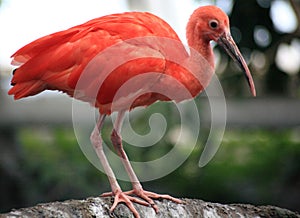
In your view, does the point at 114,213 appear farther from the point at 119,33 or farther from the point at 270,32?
the point at 270,32

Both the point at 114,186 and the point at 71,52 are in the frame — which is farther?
the point at 114,186

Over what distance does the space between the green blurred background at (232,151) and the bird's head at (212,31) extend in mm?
2607

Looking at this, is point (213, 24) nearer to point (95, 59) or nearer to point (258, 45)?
point (95, 59)

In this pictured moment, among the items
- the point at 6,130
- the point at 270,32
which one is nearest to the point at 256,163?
the point at 270,32

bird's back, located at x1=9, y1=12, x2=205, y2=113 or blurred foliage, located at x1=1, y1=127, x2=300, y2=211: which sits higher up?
bird's back, located at x1=9, y1=12, x2=205, y2=113

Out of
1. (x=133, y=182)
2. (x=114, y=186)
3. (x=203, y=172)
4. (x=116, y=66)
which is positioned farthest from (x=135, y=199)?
(x=203, y=172)

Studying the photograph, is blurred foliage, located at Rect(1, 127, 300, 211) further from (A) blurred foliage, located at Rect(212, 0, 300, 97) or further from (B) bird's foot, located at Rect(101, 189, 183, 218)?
(B) bird's foot, located at Rect(101, 189, 183, 218)

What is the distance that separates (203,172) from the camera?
28.2 ft

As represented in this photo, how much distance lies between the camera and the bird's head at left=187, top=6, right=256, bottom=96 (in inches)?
172

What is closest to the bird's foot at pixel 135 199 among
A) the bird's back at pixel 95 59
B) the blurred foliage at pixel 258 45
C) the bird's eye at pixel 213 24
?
the bird's back at pixel 95 59

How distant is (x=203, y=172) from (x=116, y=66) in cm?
458

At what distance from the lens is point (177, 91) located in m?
4.30

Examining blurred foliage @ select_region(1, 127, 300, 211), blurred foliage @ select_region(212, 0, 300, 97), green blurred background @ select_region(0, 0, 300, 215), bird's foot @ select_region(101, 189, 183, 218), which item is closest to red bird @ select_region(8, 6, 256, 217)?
bird's foot @ select_region(101, 189, 183, 218)

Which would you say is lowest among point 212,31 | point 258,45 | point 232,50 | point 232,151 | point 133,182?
point 232,151
